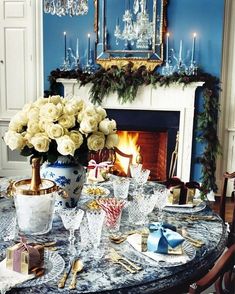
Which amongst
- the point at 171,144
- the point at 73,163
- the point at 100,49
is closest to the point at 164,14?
the point at 100,49

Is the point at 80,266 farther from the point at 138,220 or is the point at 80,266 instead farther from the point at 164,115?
the point at 164,115

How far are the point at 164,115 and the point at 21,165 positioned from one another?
1921mm

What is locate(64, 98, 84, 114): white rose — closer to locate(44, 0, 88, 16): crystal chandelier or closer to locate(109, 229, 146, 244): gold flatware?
locate(109, 229, 146, 244): gold flatware

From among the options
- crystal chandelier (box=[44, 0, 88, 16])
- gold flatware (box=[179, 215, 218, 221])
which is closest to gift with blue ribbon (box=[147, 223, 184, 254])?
gold flatware (box=[179, 215, 218, 221])

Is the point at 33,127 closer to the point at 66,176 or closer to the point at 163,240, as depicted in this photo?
the point at 66,176

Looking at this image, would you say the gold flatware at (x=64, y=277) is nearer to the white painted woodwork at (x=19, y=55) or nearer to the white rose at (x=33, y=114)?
the white rose at (x=33, y=114)

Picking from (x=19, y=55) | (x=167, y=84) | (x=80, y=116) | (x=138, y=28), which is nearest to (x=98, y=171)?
(x=80, y=116)

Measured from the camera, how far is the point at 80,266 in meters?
1.48

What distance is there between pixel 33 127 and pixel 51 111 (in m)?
0.11

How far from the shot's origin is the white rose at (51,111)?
1.84 metres

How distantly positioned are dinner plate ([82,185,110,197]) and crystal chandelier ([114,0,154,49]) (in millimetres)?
2380

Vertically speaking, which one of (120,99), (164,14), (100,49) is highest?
(164,14)

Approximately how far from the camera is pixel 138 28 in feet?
14.2

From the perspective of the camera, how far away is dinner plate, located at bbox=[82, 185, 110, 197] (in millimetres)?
2342
